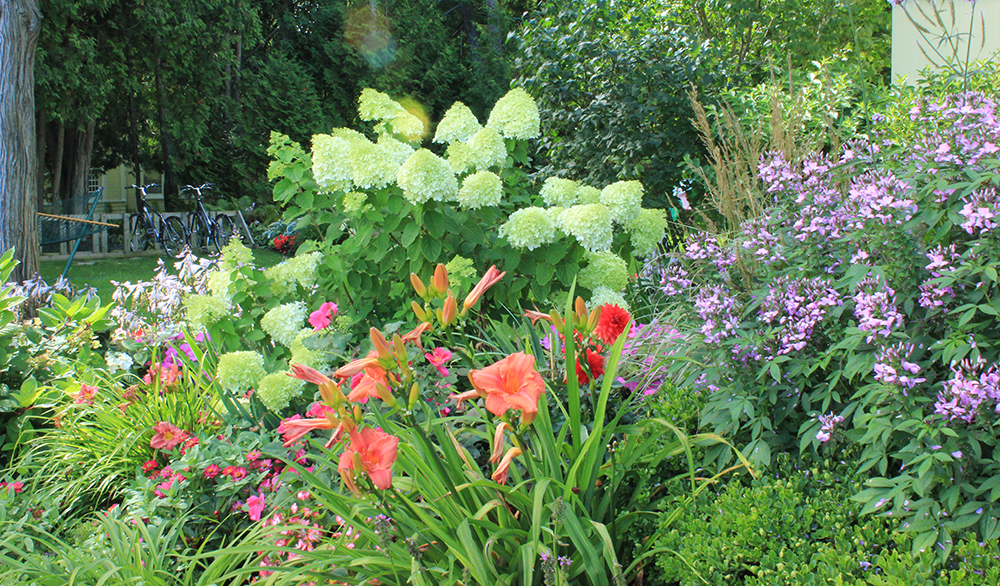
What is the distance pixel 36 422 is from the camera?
313 centimetres

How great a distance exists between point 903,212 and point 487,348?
169 cm

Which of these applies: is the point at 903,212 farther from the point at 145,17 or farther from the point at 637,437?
the point at 145,17

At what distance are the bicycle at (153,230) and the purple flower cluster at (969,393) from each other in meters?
13.4

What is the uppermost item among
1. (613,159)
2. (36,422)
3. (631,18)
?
(631,18)

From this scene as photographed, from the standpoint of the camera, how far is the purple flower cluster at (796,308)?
1637 millimetres

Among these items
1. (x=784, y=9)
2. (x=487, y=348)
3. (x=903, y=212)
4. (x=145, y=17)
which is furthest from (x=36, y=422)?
(x=145, y=17)

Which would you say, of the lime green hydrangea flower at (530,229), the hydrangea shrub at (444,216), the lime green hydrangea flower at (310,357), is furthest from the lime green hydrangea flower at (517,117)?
the lime green hydrangea flower at (310,357)

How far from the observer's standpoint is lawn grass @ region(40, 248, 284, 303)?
366 inches

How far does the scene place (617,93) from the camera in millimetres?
5812

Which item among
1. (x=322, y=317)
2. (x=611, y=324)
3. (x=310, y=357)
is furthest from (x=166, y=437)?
(x=611, y=324)

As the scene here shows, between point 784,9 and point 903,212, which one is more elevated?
point 784,9

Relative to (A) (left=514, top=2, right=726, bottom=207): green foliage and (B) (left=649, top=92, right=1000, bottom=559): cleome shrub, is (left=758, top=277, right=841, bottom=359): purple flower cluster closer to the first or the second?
(B) (left=649, top=92, right=1000, bottom=559): cleome shrub

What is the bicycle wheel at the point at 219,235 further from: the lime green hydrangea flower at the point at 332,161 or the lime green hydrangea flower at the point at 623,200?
the lime green hydrangea flower at the point at 623,200

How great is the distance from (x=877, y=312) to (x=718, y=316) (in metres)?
0.44
